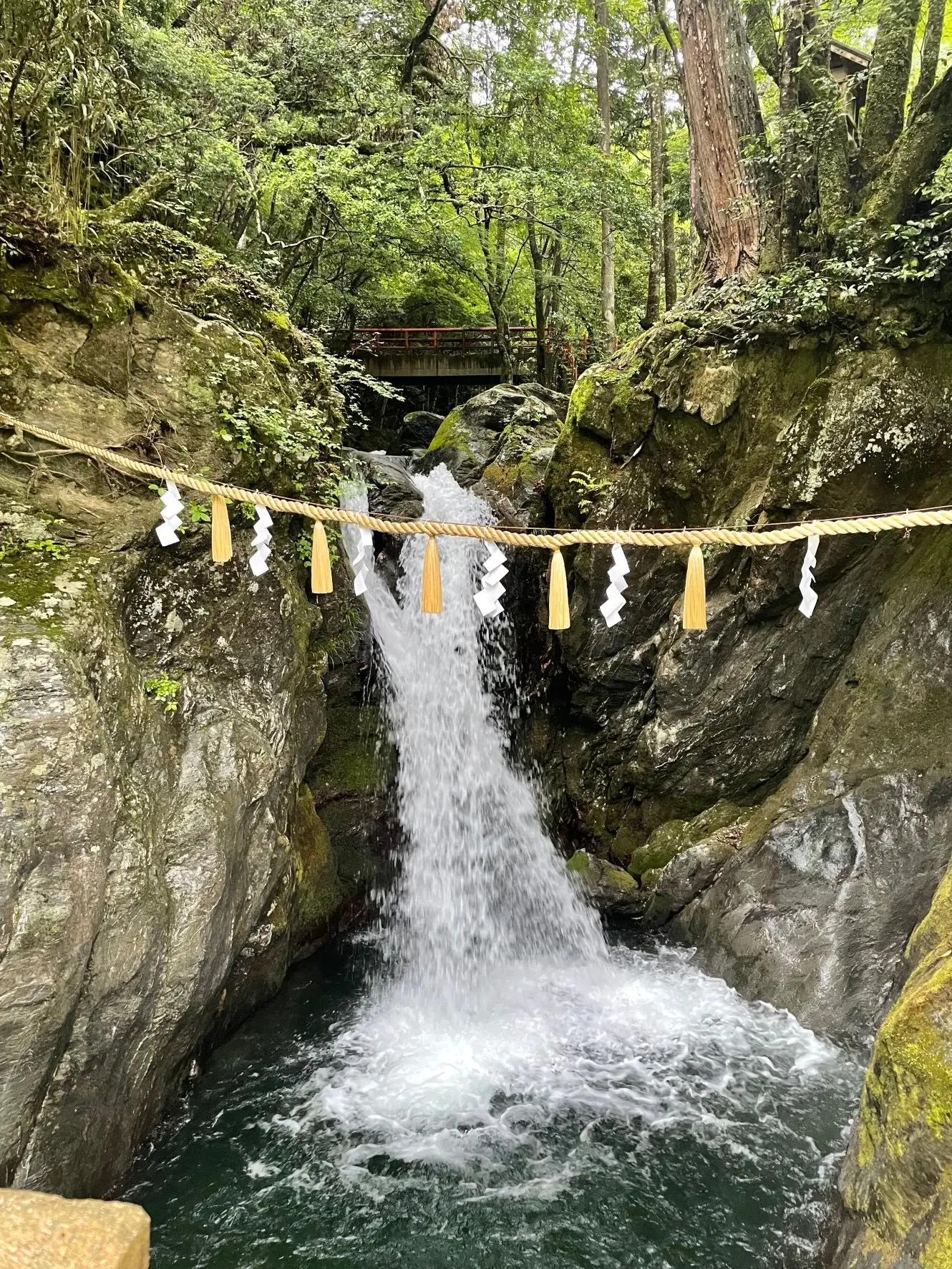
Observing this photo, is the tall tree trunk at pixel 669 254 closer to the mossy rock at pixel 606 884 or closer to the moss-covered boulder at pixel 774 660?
the moss-covered boulder at pixel 774 660

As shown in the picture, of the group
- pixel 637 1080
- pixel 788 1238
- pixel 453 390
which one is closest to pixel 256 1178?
pixel 637 1080

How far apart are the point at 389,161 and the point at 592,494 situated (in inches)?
333

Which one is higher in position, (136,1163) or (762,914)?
(762,914)

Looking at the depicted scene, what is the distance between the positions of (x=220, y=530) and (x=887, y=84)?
877 centimetres

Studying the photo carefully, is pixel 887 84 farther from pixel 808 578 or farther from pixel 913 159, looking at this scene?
pixel 808 578

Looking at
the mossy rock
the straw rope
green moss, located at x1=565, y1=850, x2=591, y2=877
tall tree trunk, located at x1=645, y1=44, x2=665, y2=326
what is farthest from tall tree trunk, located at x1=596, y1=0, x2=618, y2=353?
the straw rope

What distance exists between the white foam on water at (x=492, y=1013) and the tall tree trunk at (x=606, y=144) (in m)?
8.58

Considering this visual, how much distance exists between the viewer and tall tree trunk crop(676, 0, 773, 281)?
912 cm

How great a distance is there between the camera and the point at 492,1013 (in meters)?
8.20

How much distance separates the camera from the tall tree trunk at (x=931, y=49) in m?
7.39

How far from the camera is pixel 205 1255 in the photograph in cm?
524

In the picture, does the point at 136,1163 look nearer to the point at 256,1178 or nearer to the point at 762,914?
the point at 256,1178

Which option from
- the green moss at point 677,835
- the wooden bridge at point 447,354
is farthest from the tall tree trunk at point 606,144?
the green moss at point 677,835

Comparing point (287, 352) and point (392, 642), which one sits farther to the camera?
point (392, 642)
